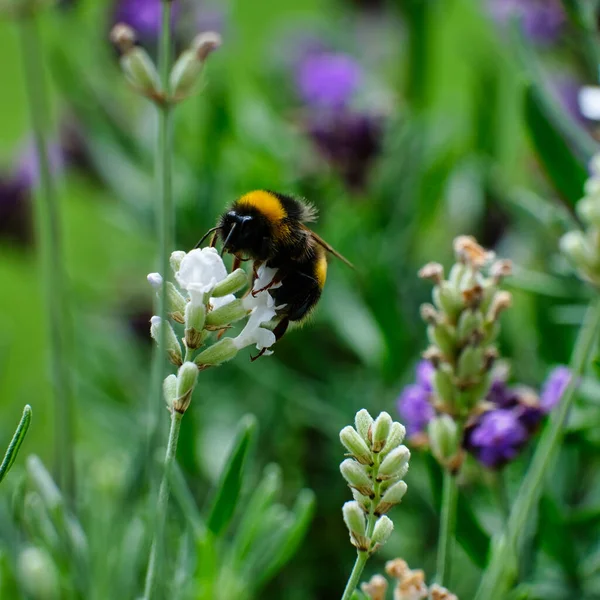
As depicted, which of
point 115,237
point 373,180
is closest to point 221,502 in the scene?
point 373,180

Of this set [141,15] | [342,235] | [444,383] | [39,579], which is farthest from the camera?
[141,15]

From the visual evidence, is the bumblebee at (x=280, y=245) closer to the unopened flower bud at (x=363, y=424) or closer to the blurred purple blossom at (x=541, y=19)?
the unopened flower bud at (x=363, y=424)

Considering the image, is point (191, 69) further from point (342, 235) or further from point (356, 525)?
point (342, 235)

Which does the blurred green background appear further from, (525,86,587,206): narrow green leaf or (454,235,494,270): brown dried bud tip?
(454,235,494,270): brown dried bud tip

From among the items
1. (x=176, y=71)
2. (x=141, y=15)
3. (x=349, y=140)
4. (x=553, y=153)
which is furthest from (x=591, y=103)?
(x=141, y=15)

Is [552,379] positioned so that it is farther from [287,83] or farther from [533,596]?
[287,83]

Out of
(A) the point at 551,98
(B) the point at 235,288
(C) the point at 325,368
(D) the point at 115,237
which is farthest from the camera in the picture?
(D) the point at 115,237

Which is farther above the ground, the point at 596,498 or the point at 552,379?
the point at 552,379

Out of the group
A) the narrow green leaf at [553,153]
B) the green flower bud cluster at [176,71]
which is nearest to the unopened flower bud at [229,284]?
the green flower bud cluster at [176,71]
